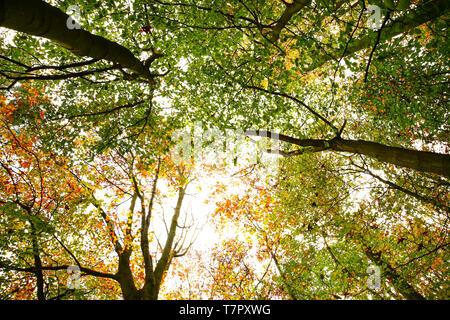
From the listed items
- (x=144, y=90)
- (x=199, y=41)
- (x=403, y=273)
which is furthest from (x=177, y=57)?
(x=403, y=273)

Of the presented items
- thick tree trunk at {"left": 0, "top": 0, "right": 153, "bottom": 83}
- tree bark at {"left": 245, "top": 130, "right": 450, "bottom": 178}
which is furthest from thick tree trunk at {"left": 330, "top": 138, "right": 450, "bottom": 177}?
thick tree trunk at {"left": 0, "top": 0, "right": 153, "bottom": 83}

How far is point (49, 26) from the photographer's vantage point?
2.79 m

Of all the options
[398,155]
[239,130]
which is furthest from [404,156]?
[239,130]

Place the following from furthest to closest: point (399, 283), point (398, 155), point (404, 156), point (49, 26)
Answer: point (399, 283) < point (398, 155) < point (404, 156) < point (49, 26)

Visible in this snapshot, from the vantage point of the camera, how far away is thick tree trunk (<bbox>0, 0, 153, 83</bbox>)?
2373mm

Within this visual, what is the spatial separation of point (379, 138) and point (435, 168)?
19.7 feet

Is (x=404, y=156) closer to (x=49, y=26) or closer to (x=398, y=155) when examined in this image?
(x=398, y=155)

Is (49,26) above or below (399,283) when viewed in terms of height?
above

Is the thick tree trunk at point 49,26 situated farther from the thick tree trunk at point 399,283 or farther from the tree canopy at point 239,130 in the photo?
the thick tree trunk at point 399,283

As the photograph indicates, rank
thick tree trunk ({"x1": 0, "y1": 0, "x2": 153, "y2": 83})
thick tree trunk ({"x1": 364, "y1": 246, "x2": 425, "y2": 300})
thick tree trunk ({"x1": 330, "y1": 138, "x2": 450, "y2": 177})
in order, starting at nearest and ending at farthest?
thick tree trunk ({"x1": 0, "y1": 0, "x2": 153, "y2": 83}), thick tree trunk ({"x1": 330, "y1": 138, "x2": 450, "y2": 177}), thick tree trunk ({"x1": 364, "y1": 246, "x2": 425, "y2": 300})

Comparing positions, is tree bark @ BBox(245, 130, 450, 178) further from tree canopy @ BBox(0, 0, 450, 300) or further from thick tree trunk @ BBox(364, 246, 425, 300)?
thick tree trunk @ BBox(364, 246, 425, 300)
